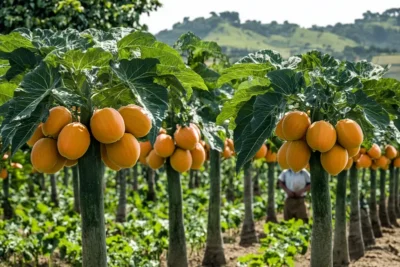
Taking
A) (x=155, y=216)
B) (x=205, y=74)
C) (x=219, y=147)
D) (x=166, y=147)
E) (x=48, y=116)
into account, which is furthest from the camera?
(x=155, y=216)

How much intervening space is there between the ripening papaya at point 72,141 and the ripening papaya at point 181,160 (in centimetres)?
218

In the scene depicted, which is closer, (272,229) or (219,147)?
(219,147)

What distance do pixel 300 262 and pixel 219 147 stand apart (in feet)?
12.0

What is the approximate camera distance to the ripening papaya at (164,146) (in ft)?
15.7

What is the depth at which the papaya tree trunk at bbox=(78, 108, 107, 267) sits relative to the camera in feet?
9.39

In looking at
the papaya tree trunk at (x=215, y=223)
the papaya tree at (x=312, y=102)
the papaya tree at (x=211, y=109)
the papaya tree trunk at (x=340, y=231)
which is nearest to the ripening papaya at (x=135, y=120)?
the papaya tree at (x=312, y=102)

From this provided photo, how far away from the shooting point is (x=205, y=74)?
5.14m

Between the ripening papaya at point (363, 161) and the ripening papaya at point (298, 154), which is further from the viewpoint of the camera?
the ripening papaya at point (363, 161)

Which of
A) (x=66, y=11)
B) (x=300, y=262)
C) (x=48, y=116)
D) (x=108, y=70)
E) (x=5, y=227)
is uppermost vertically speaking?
(x=66, y=11)

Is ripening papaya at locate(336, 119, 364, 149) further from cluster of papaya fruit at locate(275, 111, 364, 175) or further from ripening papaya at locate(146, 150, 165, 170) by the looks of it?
ripening papaya at locate(146, 150, 165, 170)

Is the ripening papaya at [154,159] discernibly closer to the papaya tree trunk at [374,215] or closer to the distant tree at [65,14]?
the distant tree at [65,14]

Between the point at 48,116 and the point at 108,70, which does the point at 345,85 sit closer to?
the point at 108,70

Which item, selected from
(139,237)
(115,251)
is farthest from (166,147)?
(139,237)

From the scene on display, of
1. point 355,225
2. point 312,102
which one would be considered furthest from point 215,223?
point 312,102
